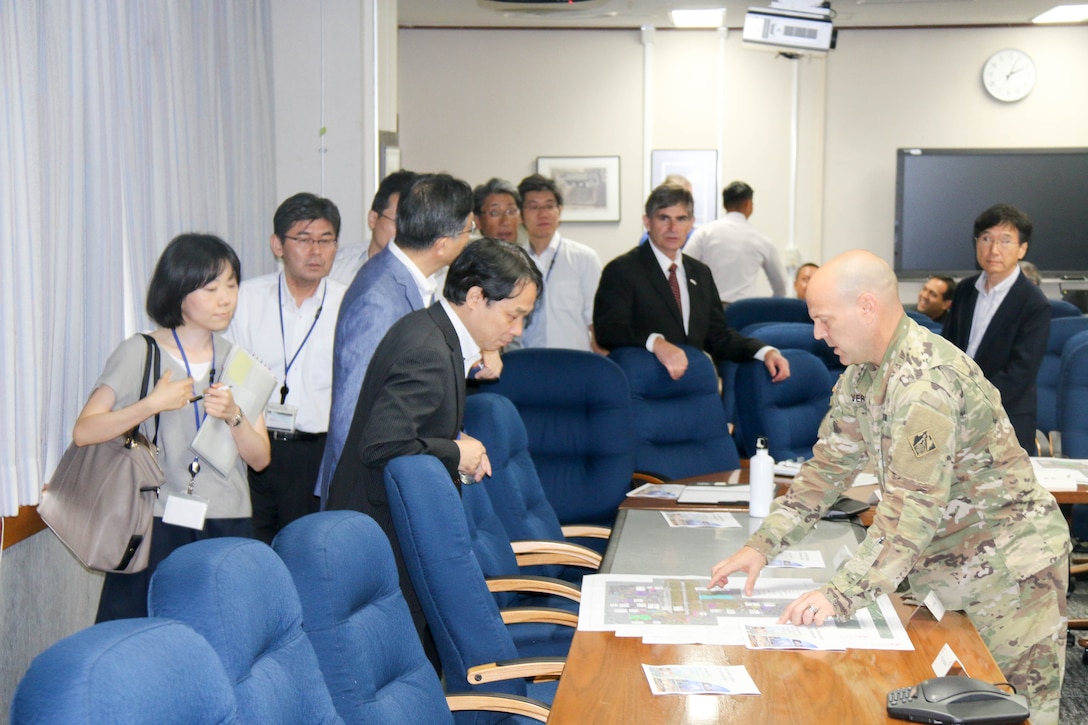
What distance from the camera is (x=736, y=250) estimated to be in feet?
22.8

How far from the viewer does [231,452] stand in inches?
114

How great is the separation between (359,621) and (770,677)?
736mm

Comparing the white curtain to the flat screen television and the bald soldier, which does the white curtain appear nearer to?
the bald soldier

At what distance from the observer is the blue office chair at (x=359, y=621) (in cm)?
178

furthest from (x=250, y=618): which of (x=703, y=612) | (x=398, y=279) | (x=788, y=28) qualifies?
(x=788, y=28)

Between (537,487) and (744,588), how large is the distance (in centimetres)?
121

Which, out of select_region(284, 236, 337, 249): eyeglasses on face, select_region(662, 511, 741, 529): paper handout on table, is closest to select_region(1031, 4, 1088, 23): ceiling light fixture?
select_region(662, 511, 741, 529): paper handout on table

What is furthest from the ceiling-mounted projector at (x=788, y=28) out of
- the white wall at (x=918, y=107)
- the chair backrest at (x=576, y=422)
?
the chair backrest at (x=576, y=422)

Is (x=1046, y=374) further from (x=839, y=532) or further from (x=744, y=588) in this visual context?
(x=744, y=588)

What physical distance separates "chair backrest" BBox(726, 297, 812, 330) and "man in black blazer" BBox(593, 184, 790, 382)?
163cm

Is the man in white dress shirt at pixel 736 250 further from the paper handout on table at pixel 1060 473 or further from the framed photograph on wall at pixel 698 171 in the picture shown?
the paper handout on table at pixel 1060 473

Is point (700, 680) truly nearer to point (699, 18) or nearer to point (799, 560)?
point (799, 560)

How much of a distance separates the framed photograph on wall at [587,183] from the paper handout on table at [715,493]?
559 cm

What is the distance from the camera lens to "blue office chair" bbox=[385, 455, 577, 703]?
2311mm
